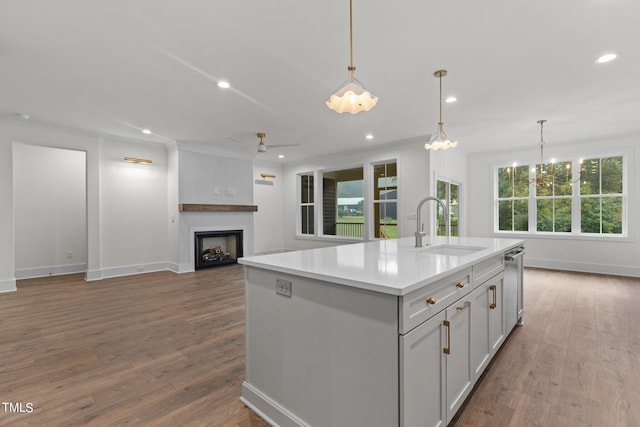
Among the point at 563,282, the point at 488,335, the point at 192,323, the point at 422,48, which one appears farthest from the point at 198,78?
the point at 563,282

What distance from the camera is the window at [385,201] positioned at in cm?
638

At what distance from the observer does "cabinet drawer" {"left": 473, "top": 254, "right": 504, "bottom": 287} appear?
1.96 metres

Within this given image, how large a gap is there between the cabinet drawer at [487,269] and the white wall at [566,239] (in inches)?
201

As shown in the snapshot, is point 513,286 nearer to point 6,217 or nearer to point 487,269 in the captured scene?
point 487,269

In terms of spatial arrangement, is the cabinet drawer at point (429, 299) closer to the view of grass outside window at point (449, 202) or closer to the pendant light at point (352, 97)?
the pendant light at point (352, 97)

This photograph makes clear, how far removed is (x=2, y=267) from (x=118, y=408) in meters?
4.51

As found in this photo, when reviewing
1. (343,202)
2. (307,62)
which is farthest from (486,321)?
(343,202)

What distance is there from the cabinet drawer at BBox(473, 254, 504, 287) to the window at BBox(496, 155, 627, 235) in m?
3.79

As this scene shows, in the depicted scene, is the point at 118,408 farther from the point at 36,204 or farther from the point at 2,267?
the point at 36,204

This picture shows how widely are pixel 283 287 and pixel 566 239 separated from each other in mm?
6923

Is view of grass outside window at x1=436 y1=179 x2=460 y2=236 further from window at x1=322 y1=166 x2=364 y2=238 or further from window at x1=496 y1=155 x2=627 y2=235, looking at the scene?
window at x1=322 y1=166 x2=364 y2=238

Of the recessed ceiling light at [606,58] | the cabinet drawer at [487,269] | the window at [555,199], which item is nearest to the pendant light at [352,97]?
the cabinet drawer at [487,269]

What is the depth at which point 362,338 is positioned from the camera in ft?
4.28

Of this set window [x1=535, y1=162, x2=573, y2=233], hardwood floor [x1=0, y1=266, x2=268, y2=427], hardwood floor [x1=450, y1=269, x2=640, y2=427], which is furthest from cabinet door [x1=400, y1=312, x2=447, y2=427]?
window [x1=535, y1=162, x2=573, y2=233]
